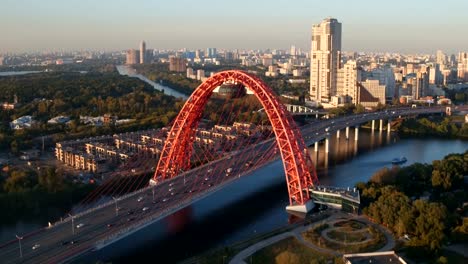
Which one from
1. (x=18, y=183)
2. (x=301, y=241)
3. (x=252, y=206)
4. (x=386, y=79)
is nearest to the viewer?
(x=301, y=241)

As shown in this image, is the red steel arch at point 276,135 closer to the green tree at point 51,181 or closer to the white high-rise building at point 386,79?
the green tree at point 51,181

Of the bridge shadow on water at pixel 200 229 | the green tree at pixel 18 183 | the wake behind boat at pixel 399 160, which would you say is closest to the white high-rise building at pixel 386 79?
the wake behind boat at pixel 399 160

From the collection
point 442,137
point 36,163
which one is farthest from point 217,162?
point 442,137

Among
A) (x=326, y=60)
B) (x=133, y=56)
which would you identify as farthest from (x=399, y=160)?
(x=133, y=56)

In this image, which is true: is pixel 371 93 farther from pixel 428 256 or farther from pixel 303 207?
pixel 428 256

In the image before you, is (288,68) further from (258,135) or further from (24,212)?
(24,212)

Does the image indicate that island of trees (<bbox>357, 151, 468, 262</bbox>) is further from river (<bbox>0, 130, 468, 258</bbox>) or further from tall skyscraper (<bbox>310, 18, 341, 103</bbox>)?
tall skyscraper (<bbox>310, 18, 341, 103</bbox>)
